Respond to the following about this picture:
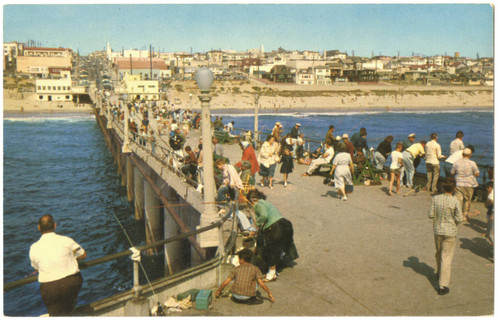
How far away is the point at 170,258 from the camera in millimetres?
15383

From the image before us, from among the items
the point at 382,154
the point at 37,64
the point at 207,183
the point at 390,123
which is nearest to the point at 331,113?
the point at 390,123

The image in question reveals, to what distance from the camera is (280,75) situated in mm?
144375

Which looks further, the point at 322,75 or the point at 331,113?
the point at 322,75

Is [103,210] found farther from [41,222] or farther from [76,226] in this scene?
[41,222]

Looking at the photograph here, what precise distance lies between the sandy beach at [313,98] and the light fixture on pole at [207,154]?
98.1 meters

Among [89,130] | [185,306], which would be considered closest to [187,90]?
[89,130]

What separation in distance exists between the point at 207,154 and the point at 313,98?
116296 mm

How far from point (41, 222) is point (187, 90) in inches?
4634

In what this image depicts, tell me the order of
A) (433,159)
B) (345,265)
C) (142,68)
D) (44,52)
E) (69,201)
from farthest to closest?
(44,52) → (142,68) → (69,201) → (433,159) → (345,265)

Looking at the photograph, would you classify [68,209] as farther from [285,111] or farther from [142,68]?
[142,68]

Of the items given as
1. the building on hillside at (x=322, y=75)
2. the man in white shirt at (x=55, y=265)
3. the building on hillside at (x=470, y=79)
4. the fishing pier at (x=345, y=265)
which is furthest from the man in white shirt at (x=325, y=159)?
the building on hillside at (x=470, y=79)

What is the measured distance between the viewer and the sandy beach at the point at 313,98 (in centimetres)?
10969

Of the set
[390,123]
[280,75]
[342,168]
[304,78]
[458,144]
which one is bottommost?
[390,123]

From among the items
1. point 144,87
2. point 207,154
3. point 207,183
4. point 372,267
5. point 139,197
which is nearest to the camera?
point 372,267
